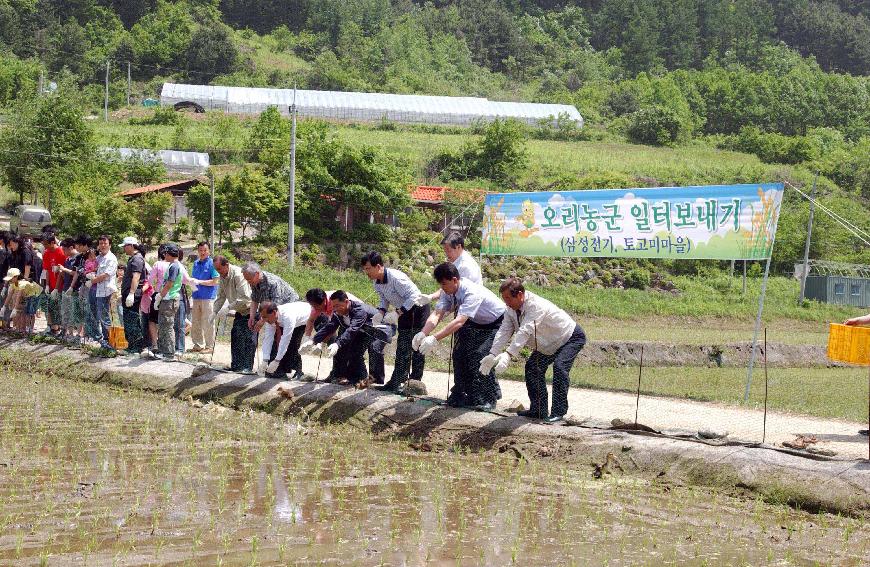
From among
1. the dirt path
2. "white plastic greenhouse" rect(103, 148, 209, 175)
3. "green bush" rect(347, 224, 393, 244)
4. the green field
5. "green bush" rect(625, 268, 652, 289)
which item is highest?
the green field

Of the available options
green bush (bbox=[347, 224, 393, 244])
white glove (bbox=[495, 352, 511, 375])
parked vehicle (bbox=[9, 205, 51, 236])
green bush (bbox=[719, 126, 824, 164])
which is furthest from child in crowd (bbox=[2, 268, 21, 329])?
green bush (bbox=[719, 126, 824, 164])

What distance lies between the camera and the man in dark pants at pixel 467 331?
10609 millimetres

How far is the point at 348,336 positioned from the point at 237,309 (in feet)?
6.48

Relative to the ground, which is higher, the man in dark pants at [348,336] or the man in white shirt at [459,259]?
the man in white shirt at [459,259]

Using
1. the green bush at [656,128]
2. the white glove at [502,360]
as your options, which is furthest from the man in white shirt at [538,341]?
the green bush at [656,128]

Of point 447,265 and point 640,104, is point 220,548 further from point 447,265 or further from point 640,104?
point 640,104

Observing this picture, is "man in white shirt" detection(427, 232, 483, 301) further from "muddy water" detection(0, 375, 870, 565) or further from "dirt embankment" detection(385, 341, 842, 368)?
"dirt embankment" detection(385, 341, 842, 368)

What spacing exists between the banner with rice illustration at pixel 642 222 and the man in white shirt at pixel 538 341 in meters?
4.66

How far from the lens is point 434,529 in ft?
24.4

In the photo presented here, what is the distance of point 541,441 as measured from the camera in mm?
10094

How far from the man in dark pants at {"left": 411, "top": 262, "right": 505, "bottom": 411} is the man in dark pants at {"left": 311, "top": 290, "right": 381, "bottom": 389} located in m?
1.26

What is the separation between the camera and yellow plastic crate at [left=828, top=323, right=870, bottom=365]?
10.1m

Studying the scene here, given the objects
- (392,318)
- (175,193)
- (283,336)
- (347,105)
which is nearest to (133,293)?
(283,336)

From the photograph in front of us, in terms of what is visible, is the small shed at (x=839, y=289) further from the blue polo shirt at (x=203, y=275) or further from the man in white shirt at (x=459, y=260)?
the man in white shirt at (x=459, y=260)
